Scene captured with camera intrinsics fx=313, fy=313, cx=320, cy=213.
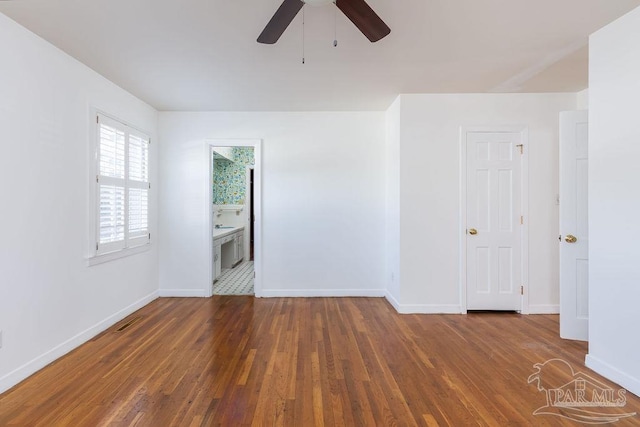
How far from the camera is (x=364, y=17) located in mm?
1837

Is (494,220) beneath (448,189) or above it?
beneath

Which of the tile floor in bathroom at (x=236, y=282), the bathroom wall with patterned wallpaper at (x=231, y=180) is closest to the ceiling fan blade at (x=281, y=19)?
the tile floor in bathroom at (x=236, y=282)

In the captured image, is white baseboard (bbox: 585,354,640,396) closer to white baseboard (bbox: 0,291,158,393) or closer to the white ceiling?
the white ceiling

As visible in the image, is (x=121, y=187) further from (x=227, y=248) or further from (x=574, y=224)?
(x=574, y=224)

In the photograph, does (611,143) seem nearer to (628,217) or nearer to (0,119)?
(628,217)

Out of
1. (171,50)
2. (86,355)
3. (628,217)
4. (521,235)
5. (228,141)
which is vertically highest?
(171,50)

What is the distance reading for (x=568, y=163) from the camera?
9.75ft

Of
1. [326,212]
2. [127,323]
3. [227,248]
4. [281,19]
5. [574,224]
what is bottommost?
[127,323]

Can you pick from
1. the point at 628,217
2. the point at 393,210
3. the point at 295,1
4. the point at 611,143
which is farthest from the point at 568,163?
the point at 295,1

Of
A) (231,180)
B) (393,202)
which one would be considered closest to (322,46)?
(393,202)

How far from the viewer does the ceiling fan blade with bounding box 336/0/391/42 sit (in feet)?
5.72

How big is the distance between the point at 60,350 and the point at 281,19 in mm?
3153

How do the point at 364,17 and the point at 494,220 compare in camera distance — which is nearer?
the point at 364,17

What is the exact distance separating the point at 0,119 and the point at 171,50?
1307 mm
